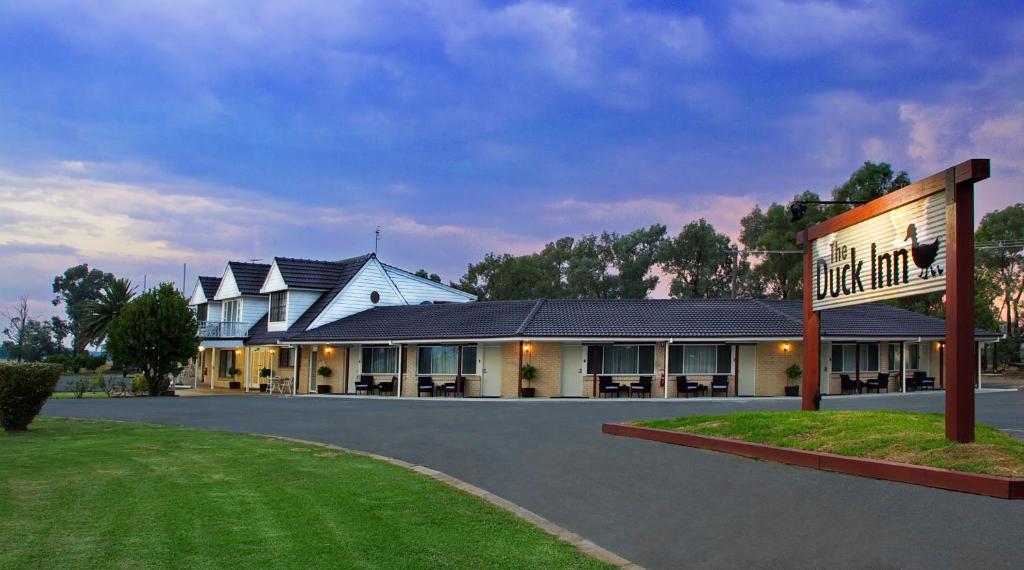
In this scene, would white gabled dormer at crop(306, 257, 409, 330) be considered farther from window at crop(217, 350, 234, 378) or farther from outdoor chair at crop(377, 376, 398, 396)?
window at crop(217, 350, 234, 378)

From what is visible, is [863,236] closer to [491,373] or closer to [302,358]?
[491,373]

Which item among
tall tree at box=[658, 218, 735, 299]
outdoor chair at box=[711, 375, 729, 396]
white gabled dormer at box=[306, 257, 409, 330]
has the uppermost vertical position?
tall tree at box=[658, 218, 735, 299]

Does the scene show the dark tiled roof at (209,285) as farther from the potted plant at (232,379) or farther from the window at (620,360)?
the window at (620,360)

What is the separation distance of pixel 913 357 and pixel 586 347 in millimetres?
14614

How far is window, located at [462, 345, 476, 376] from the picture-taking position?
111 feet

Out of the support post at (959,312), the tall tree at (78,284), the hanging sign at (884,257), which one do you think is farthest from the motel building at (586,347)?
the tall tree at (78,284)

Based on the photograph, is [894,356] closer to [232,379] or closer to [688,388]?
[688,388]

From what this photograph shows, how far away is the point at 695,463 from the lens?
1198cm

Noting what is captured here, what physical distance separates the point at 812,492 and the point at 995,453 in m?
Result: 2.38

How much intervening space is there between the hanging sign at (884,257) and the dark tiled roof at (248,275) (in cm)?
3427

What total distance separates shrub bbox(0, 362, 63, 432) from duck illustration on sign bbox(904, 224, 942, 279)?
664 inches

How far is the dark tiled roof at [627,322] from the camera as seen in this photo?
31.7 m

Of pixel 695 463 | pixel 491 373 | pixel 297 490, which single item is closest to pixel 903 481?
pixel 695 463

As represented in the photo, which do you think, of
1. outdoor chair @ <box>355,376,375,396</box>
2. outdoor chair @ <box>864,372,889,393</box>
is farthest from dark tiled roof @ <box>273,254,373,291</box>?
outdoor chair @ <box>864,372,889,393</box>
